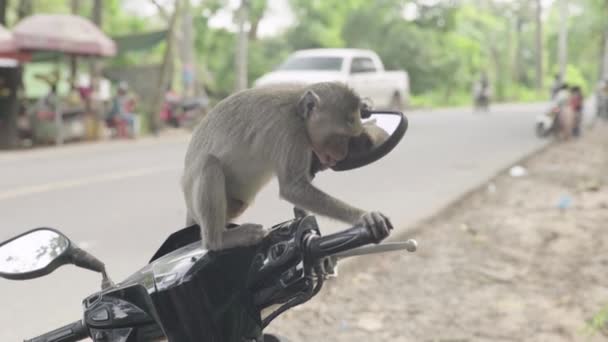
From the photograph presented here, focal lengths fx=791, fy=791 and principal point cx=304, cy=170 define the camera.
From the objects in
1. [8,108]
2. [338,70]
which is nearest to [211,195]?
[8,108]

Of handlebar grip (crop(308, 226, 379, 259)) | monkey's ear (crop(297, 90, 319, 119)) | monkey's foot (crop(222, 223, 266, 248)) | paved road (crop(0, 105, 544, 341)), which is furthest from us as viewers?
paved road (crop(0, 105, 544, 341))

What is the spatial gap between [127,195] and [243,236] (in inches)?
318

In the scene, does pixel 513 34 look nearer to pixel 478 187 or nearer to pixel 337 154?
pixel 478 187

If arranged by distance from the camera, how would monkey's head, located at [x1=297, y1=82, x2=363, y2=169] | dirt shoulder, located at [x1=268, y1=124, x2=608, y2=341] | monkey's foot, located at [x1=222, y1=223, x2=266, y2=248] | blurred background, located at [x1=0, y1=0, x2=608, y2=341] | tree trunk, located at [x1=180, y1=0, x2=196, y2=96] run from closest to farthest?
monkey's foot, located at [x1=222, y1=223, x2=266, y2=248] < monkey's head, located at [x1=297, y1=82, x2=363, y2=169] < dirt shoulder, located at [x1=268, y1=124, x2=608, y2=341] < blurred background, located at [x1=0, y1=0, x2=608, y2=341] < tree trunk, located at [x1=180, y1=0, x2=196, y2=96]

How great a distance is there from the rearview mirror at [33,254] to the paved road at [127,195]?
2.91 meters

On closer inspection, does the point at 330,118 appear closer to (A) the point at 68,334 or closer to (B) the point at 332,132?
(B) the point at 332,132

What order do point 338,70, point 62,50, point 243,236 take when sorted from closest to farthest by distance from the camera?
1. point 243,236
2. point 62,50
3. point 338,70

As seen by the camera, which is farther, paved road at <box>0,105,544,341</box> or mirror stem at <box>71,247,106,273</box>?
paved road at <box>0,105,544,341</box>

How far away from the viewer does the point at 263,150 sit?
1840 mm

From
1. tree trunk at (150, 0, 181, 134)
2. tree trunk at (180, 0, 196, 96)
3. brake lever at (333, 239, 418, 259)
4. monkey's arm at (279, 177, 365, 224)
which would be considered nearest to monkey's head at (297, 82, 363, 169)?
monkey's arm at (279, 177, 365, 224)

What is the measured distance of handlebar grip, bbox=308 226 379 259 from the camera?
1.27 meters

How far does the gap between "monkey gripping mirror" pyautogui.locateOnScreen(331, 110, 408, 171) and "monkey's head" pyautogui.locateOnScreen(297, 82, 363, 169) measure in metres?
0.01

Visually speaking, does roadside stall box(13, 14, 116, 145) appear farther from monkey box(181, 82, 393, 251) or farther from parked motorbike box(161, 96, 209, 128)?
monkey box(181, 82, 393, 251)

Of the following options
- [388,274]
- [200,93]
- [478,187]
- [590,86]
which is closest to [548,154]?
[478,187]
